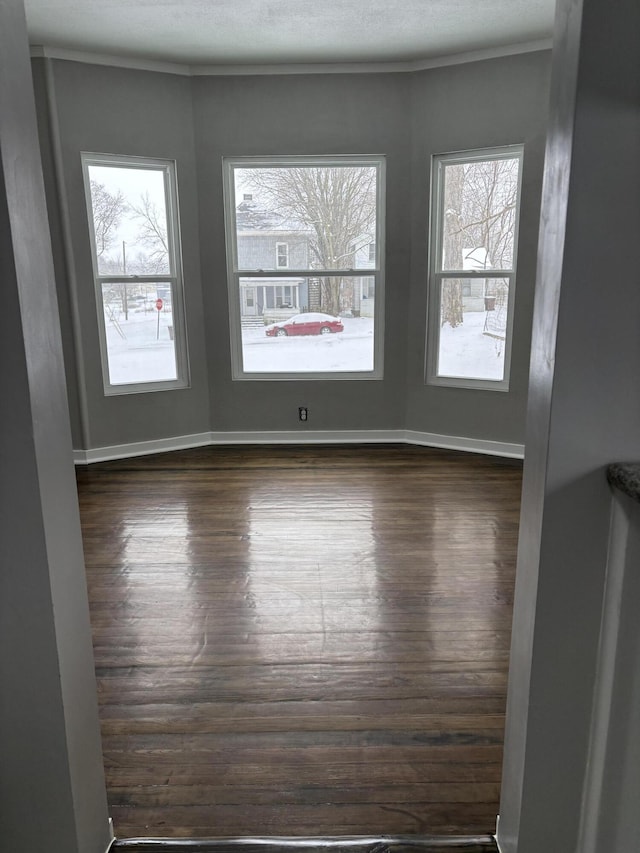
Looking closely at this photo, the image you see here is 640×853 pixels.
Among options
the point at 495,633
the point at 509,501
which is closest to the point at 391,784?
the point at 495,633

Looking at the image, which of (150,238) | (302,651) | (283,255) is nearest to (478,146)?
(283,255)

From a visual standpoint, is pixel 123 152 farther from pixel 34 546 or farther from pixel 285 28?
pixel 34 546

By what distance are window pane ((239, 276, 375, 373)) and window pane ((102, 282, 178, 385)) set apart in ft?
2.09

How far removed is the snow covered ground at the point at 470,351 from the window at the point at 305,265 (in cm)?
55

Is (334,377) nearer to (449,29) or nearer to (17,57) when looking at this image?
(449,29)

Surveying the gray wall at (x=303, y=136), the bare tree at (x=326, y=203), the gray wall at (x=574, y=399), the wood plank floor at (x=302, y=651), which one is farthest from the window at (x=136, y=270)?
the gray wall at (x=574, y=399)

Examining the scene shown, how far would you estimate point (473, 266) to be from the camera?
5.05 m

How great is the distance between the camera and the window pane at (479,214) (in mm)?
4809

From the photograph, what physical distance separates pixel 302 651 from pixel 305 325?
3.39 meters

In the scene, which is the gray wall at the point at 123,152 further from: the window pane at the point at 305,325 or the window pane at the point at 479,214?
the window pane at the point at 479,214

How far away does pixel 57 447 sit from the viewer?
131cm

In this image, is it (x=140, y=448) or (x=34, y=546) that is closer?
(x=34, y=546)

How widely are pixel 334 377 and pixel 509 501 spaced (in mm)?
1946

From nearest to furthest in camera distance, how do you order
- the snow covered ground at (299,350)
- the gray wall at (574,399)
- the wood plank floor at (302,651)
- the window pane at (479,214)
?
the gray wall at (574,399) < the wood plank floor at (302,651) < the window pane at (479,214) < the snow covered ground at (299,350)
